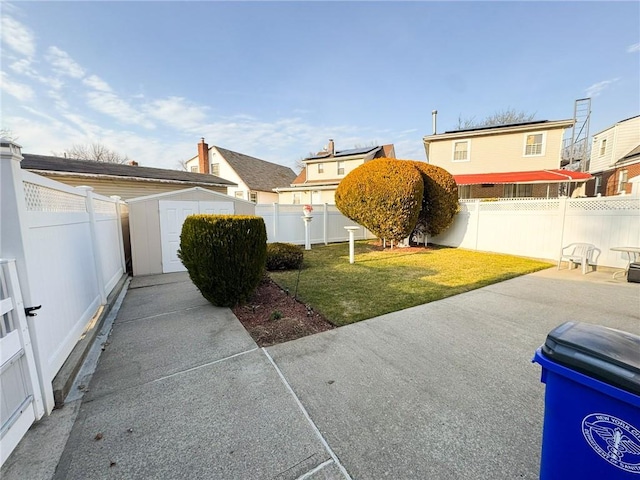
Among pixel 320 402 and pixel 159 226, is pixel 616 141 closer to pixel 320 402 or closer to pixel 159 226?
pixel 320 402

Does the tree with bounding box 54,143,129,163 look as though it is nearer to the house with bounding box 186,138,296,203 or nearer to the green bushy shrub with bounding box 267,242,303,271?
the house with bounding box 186,138,296,203

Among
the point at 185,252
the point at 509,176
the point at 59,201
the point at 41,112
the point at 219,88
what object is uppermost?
the point at 219,88

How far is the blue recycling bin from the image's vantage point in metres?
1.08

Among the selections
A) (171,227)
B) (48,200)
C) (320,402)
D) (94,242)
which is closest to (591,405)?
(320,402)

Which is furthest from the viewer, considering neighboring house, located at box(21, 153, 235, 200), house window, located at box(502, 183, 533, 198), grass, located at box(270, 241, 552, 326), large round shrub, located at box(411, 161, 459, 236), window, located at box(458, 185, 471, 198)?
window, located at box(458, 185, 471, 198)

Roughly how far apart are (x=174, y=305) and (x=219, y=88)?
1175cm

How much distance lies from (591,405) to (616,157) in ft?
99.1

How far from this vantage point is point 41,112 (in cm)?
1258

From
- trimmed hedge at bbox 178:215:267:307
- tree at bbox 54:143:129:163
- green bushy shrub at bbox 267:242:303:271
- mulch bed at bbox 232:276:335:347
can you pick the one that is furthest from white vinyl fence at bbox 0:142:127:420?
tree at bbox 54:143:129:163

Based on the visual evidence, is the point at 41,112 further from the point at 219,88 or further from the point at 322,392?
the point at 322,392

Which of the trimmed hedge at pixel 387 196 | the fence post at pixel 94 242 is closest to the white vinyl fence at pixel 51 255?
the fence post at pixel 94 242

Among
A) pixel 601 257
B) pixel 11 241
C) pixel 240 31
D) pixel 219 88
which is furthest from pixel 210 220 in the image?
pixel 219 88

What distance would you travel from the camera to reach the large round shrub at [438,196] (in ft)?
37.2

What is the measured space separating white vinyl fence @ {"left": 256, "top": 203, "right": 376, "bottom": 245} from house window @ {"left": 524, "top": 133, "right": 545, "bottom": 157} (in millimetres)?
11390
